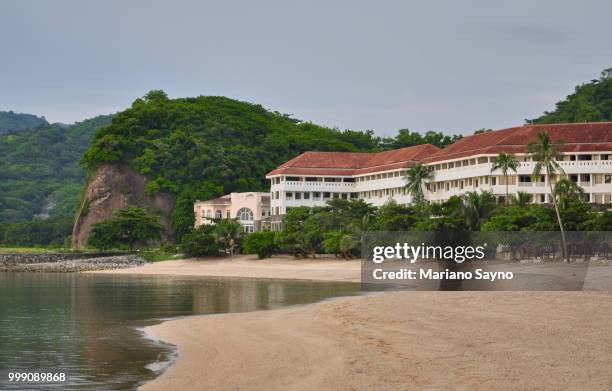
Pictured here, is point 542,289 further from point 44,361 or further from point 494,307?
point 44,361

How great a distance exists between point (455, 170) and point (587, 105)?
41466 mm

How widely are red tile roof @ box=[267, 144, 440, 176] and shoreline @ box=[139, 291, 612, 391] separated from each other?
53.7 m

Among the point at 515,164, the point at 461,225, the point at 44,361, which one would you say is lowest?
the point at 44,361

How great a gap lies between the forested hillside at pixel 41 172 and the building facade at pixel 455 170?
62269mm

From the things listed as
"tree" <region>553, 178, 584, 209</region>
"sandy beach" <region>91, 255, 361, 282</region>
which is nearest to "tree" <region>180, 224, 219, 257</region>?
"sandy beach" <region>91, 255, 361, 282</region>

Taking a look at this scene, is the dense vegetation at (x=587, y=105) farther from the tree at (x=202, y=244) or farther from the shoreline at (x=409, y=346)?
the shoreline at (x=409, y=346)

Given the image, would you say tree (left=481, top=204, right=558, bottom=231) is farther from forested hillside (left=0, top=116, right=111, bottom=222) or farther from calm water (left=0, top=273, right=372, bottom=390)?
forested hillside (left=0, top=116, right=111, bottom=222)

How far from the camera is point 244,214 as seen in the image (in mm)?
91938

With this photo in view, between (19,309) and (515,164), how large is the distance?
1618 inches

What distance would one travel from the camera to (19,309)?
39.8 meters

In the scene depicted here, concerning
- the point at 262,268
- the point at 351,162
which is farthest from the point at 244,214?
the point at 262,268

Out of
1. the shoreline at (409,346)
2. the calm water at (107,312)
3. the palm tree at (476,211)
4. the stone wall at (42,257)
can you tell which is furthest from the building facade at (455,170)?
the shoreline at (409,346)

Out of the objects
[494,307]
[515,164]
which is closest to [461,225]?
[515,164]

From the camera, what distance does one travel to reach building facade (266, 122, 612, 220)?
69.2 m
